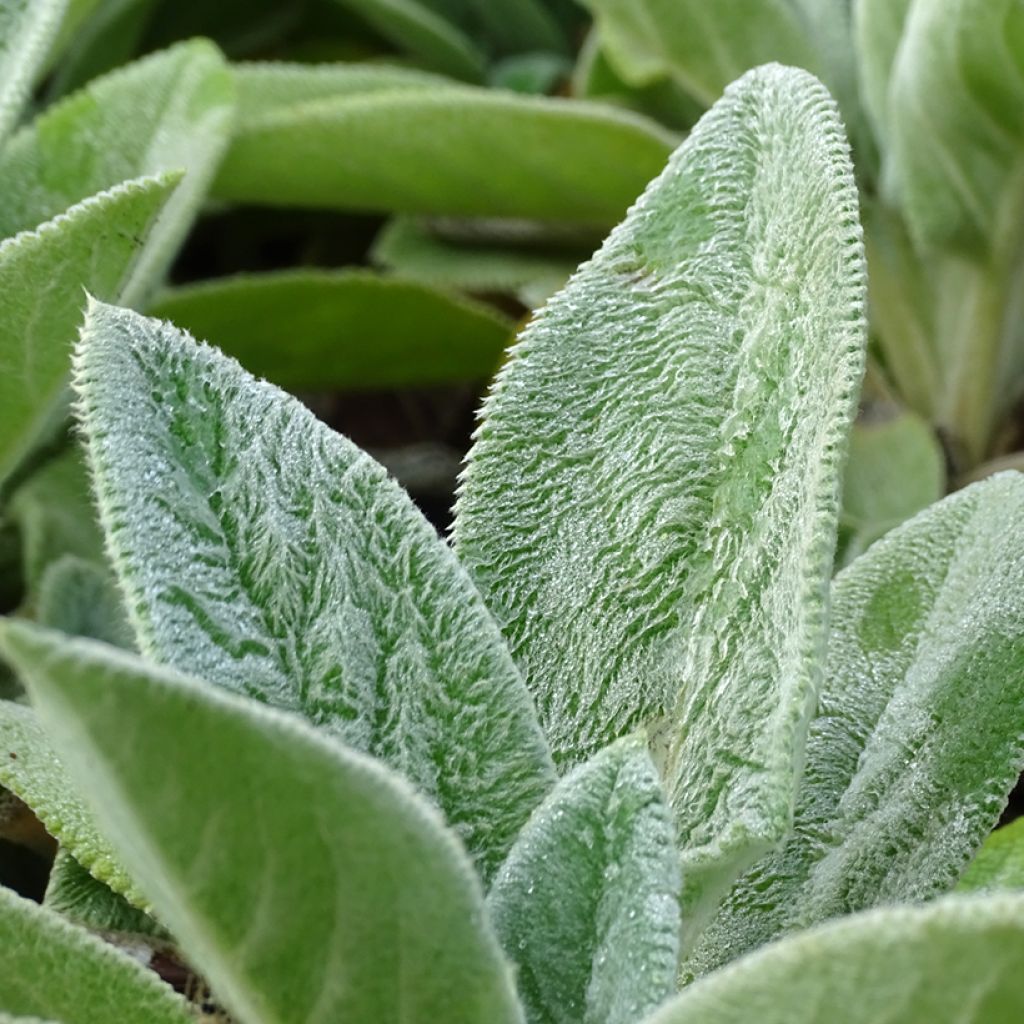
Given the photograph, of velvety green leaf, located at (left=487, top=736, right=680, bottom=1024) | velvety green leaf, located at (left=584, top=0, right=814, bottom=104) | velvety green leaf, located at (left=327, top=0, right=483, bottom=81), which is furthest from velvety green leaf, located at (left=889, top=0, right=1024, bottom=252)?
velvety green leaf, located at (left=487, top=736, right=680, bottom=1024)

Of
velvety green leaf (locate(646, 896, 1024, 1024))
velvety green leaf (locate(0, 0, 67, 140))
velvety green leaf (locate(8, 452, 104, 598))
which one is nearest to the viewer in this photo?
velvety green leaf (locate(646, 896, 1024, 1024))

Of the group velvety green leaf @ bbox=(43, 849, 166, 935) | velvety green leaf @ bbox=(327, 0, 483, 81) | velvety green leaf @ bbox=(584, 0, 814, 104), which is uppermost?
velvety green leaf @ bbox=(584, 0, 814, 104)

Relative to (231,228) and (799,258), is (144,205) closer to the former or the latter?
(799,258)

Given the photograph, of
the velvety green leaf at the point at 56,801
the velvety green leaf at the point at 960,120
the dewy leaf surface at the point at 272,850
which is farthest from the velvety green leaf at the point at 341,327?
the dewy leaf surface at the point at 272,850

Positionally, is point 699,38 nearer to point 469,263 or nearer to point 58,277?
point 469,263

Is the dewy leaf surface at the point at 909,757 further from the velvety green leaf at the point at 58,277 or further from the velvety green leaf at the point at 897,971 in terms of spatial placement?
the velvety green leaf at the point at 58,277

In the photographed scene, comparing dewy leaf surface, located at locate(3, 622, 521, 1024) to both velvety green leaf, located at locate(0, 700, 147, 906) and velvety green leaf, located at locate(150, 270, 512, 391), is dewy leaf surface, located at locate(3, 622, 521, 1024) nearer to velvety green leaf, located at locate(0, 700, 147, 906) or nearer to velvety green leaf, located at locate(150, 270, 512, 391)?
velvety green leaf, located at locate(0, 700, 147, 906)

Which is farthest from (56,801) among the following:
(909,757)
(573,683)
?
(909,757)
